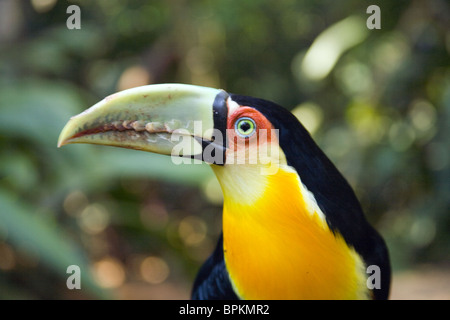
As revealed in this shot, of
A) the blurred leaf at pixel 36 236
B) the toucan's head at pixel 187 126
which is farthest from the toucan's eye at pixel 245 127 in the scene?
the blurred leaf at pixel 36 236

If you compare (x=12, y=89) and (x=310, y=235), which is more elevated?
(x=12, y=89)

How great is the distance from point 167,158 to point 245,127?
204 centimetres

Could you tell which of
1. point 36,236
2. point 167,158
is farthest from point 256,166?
point 167,158

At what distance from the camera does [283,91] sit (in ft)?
17.9

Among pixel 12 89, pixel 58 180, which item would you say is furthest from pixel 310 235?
pixel 12 89

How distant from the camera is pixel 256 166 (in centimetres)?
121

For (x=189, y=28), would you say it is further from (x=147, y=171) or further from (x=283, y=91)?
(x=147, y=171)

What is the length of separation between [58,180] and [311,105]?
2529 millimetres

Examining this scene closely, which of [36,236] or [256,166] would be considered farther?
[36,236]

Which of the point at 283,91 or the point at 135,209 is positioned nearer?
the point at 135,209

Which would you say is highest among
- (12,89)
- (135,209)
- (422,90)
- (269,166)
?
(422,90)

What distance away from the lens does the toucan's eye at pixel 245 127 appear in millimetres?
1204

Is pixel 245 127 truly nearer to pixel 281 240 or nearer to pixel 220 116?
pixel 220 116
